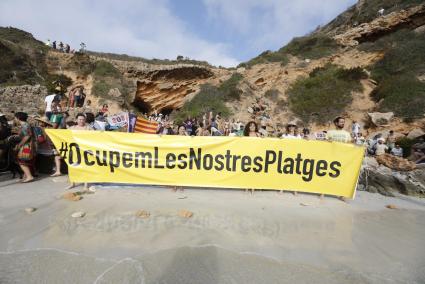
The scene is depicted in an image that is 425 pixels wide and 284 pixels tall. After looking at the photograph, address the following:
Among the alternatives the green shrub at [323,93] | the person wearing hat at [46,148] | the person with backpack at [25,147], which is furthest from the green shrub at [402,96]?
the person with backpack at [25,147]

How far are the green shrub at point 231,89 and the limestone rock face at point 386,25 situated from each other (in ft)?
40.6

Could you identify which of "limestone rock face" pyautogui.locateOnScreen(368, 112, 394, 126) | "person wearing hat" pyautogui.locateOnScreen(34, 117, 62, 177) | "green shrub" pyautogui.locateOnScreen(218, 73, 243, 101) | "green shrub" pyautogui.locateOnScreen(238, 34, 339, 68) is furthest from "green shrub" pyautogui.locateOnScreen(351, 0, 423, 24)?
"person wearing hat" pyautogui.locateOnScreen(34, 117, 62, 177)

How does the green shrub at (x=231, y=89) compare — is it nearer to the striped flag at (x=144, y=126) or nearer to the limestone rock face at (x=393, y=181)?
the striped flag at (x=144, y=126)

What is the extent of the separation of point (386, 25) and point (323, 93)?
39.0ft

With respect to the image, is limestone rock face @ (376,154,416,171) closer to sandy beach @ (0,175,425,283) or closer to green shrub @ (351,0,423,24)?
sandy beach @ (0,175,425,283)

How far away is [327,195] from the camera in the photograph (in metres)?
5.64

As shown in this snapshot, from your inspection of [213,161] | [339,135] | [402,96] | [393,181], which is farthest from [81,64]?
[393,181]

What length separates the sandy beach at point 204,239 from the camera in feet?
8.96

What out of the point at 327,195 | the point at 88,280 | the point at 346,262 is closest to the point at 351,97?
the point at 327,195

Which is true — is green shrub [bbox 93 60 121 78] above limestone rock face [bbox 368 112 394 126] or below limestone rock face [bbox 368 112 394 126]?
above

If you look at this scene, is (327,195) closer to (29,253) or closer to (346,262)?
(346,262)

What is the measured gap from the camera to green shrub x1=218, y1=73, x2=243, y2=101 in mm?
23547

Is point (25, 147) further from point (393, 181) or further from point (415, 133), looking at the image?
point (415, 133)

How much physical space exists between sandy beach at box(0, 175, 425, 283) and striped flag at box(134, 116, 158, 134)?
3.74 m
